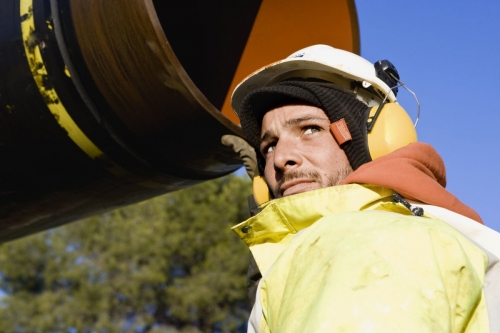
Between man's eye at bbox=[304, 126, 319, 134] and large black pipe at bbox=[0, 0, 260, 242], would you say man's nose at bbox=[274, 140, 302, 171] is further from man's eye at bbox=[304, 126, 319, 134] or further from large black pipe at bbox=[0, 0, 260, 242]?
large black pipe at bbox=[0, 0, 260, 242]

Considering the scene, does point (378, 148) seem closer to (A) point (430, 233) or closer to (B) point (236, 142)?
(B) point (236, 142)

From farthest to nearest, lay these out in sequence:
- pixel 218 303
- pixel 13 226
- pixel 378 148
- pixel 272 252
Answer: pixel 218 303
pixel 13 226
pixel 378 148
pixel 272 252

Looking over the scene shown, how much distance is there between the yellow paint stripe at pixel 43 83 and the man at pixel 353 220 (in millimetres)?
438

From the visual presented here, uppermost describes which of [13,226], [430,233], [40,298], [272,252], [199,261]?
[430,233]

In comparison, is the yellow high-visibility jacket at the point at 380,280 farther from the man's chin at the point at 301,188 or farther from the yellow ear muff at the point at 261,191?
the yellow ear muff at the point at 261,191

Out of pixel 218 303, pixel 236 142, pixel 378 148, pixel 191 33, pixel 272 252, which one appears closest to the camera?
pixel 272 252

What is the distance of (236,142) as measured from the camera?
2.12 metres

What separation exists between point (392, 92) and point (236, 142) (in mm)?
469

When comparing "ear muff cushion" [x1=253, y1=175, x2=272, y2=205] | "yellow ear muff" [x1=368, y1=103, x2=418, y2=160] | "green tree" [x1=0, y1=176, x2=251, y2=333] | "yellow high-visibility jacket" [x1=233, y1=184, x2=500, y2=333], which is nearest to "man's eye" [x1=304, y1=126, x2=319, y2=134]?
"yellow ear muff" [x1=368, y1=103, x2=418, y2=160]

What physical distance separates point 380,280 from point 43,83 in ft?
4.30

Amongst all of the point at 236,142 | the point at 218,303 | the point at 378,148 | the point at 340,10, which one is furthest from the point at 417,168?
the point at 218,303

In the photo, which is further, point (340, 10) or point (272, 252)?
point (340, 10)

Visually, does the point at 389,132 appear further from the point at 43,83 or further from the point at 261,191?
the point at 43,83

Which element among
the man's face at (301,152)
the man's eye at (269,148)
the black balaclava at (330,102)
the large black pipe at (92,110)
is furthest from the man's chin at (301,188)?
the large black pipe at (92,110)
